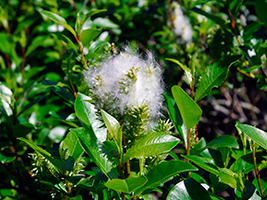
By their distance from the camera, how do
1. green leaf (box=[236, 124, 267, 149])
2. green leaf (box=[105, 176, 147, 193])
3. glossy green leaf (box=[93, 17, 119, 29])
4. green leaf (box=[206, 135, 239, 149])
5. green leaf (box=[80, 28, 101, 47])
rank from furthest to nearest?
glossy green leaf (box=[93, 17, 119, 29]), green leaf (box=[80, 28, 101, 47]), green leaf (box=[206, 135, 239, 149]), green leaf (box=[236, 124, 267, 149]), green leaf (box=[105, 176, 147, 193])

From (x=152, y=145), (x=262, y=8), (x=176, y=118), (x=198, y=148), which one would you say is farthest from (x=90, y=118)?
(x=262, y=8)

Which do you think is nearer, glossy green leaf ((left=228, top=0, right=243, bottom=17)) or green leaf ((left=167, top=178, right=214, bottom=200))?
green leaf ((left=167, top=178, right=214, bottom=200))

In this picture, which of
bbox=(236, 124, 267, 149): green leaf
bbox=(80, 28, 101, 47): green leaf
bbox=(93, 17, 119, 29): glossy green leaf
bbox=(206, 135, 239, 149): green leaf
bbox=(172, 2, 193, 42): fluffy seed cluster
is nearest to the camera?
bbox=(236, 124, 267, 149): green leaf

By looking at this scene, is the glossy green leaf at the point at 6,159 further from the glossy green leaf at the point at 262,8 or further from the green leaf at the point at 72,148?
the glossy green leaf at the point at 262,8

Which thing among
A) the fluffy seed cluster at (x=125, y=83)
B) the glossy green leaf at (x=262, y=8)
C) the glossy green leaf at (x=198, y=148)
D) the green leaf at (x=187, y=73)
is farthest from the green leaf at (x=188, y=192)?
the glossy green leaf at (x=262, y=8)

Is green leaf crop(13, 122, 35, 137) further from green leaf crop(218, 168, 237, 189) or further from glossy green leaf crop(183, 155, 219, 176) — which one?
green leaf crop(218, 168, 237, 189)

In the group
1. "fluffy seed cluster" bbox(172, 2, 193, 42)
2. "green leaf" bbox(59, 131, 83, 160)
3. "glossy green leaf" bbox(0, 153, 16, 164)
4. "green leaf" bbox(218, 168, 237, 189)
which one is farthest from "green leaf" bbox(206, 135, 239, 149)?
"fluffy seed cluster" bbox(172, 2, 193, 42)

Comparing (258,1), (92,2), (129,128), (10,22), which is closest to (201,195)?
(129,128)

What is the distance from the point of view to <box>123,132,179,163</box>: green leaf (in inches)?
30.0

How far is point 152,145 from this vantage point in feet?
2.52

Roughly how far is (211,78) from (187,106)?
0.74ft

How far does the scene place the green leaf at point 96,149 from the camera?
80 cm

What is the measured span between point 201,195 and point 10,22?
9.75 ft

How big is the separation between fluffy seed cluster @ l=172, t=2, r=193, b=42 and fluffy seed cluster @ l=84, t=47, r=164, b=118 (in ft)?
4.73
